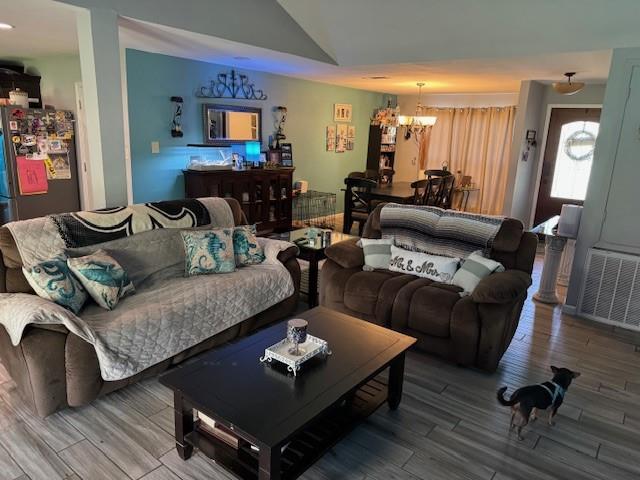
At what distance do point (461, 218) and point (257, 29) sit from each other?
2520 mm

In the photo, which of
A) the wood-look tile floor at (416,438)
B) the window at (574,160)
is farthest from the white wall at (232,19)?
the window at (574,160)

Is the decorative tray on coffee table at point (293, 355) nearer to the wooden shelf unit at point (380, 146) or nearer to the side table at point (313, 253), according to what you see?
the side table at point (313, 253)

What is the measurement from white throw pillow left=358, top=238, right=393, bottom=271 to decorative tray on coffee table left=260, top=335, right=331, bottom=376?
134 centimetres

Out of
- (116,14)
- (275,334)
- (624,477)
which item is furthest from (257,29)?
(624,477)

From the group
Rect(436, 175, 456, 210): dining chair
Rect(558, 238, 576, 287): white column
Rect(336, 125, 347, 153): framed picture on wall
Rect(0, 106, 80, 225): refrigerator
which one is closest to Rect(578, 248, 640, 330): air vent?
Rect(558, 238, 576, 287): white column

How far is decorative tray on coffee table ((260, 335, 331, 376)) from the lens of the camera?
1.96 m

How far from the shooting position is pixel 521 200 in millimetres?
6301

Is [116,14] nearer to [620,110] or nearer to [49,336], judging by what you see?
[49,336]

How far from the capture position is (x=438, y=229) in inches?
132

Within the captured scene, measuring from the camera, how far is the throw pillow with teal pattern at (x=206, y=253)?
10.2ft

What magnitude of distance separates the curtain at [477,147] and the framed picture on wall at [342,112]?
1.65m

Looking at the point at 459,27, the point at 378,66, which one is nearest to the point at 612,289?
the point at 459,27

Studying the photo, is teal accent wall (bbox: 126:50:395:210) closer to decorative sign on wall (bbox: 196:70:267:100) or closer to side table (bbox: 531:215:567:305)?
decorative sign on wall (bbox: 196:70:267:100)

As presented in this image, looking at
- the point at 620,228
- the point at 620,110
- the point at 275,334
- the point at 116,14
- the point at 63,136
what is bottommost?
the point at 275,334
